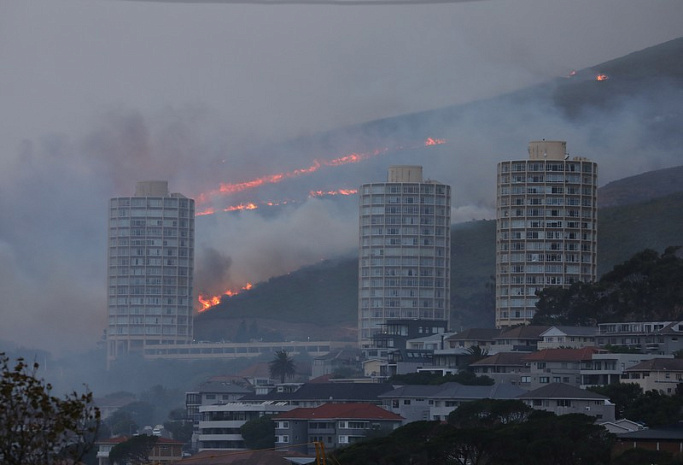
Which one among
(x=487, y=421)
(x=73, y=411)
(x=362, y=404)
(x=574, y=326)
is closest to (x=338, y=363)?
(x=574, y=326)

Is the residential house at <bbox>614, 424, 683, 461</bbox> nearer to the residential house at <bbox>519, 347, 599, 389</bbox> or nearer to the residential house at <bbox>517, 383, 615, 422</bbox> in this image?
the residential house at <bbox>517, 383, 615, 422</bbox>

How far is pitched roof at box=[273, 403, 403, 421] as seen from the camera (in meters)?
116

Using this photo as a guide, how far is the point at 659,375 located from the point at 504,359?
1991 centimetres

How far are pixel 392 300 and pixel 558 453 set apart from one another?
112 meters

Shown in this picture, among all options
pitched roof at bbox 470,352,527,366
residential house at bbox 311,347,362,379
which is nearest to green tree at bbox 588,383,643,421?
pitched roof at bbox 470,352,527,366

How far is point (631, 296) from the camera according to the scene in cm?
13638

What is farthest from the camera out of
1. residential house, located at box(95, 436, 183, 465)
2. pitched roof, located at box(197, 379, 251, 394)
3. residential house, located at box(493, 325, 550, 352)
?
pitched roof, located at box(197, 379, 251, 394)

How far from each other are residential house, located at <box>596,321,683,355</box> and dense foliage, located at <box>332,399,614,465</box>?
33.5m

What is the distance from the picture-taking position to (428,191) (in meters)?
194

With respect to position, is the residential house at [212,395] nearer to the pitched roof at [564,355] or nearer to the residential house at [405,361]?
the residential house at [405,361]

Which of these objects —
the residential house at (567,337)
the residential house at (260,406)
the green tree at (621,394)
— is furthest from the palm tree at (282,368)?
the green tree at (621,394)

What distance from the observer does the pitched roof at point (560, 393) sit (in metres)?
108

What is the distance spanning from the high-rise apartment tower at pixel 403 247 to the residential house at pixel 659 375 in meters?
77.9

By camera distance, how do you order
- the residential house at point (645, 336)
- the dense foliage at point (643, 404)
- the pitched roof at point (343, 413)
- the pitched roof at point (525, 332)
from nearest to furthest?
the dense foliage at point (643, 404)
the pitched roof at point (343, 413)
the residential house at point (645, 336)
the pitched roof at point (525, 332)
